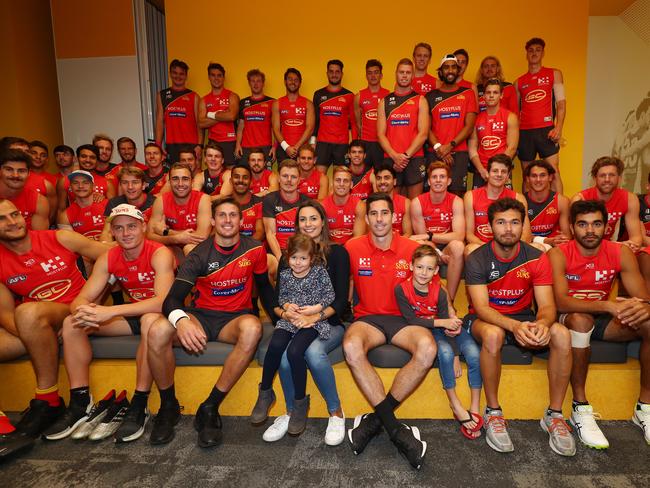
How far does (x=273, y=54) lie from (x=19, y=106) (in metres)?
3.47

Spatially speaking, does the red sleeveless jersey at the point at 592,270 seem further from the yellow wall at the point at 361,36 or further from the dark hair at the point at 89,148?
the dark hair at the point at 89,148

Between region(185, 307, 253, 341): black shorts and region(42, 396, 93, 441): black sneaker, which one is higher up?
region(185, 307, 253, 341): black shorts

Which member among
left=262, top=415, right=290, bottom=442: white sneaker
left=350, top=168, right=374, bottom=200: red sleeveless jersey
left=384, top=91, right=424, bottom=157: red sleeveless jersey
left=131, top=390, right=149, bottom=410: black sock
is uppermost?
left=384, top=91, right=424, bottom=157: red sleeveless jersey

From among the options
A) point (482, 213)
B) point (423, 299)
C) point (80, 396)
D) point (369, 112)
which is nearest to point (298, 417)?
point (423, 299)

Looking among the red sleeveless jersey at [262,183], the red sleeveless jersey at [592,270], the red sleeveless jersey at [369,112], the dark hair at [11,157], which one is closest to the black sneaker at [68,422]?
the dark hair at [11,157]

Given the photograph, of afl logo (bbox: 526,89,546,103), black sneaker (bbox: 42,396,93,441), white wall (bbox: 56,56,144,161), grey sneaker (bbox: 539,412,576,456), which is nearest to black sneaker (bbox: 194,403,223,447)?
black sneaker (bbox: 42,396,93,441)

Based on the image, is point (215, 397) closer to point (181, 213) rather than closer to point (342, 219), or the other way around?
point (181, 213)

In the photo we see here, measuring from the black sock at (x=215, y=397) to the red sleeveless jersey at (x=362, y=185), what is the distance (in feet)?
9.11

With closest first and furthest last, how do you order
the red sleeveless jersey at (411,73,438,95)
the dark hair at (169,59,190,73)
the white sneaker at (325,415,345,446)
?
the white sneaker at (325,415,345,446), the red sleeveless jersey at (411,73,438,95), the dark hair at (169,59,190,73)

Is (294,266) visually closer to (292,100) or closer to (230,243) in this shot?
(230,243)

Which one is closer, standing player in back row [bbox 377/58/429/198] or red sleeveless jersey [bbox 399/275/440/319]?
red sleeveless jersey [bbox 399/275/440/319]

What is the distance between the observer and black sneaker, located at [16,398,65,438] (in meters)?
2.47

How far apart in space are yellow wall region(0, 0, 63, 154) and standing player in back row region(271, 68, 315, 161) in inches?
136

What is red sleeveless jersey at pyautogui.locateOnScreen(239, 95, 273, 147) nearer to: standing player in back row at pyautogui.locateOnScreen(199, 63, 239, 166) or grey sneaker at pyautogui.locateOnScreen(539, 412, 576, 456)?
standing player in back row at pyautogui.locateOnScreen(199, 63, 239, 166)
